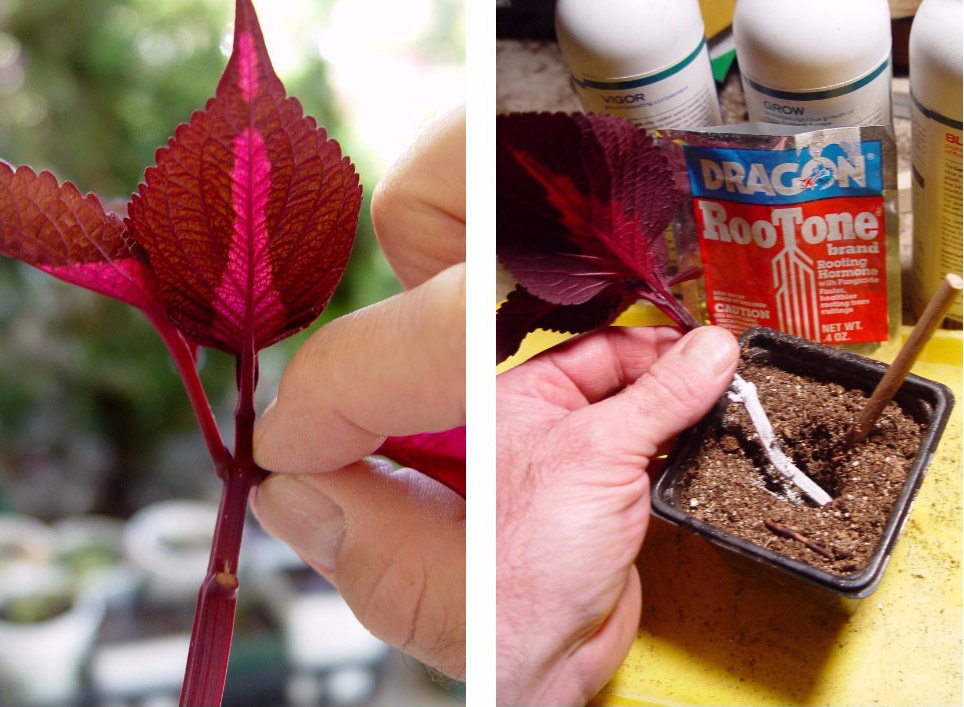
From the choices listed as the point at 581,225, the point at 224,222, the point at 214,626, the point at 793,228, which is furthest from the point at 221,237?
the point at 793,228

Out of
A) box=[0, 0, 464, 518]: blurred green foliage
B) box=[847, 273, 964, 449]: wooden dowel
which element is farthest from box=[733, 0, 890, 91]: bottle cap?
box=[0, 0, 464, 518]: blurred green foliage

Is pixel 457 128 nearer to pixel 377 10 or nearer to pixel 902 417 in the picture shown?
pixel 377 10

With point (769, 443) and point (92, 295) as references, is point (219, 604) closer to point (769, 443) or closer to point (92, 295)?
point (92, 295)

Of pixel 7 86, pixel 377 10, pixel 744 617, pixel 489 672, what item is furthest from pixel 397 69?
pixel 744 617

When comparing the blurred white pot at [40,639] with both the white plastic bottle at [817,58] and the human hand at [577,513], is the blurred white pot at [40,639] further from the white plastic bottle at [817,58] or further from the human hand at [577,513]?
the white plastic bottle at [817,58]

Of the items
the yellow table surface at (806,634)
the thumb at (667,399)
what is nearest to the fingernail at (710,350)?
the thumb at (667,399)
